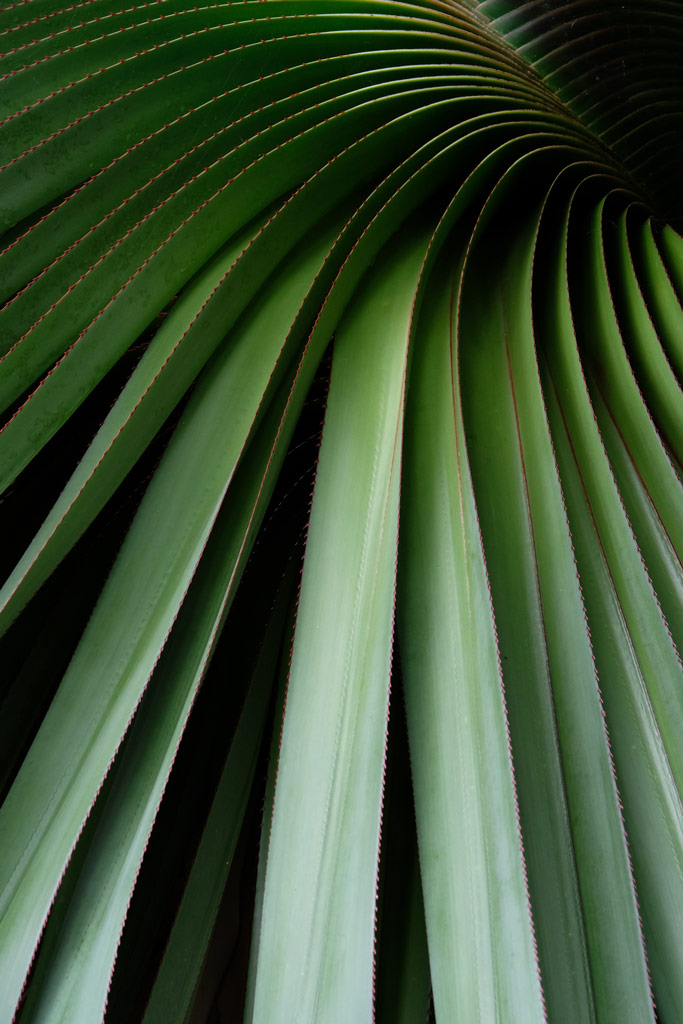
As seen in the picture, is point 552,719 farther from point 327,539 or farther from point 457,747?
point 327,539

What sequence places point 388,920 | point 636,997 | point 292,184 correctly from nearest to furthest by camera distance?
point 636,997, point 388,920, point 292,184

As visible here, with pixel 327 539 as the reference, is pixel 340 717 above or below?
below

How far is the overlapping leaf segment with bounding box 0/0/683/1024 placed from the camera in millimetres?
380

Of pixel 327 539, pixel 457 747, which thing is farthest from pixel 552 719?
pixel 327 539

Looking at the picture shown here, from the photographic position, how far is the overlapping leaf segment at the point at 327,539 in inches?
15.0

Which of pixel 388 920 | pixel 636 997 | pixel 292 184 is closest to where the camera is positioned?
pixel 636 997

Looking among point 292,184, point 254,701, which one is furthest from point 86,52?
point 254,701

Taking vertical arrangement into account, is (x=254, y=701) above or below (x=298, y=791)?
above

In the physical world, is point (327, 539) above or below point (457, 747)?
above

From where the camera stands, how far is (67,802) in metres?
0.40

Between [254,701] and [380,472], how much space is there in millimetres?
209

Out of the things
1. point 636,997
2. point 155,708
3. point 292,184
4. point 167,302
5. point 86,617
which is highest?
point 292,184

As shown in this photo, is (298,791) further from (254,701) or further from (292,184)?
(292,184)

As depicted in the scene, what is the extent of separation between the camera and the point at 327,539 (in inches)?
18.2
